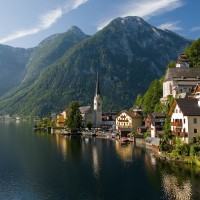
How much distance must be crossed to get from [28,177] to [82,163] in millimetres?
16750

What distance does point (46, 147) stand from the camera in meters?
110

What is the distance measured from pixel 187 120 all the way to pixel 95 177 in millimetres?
27271

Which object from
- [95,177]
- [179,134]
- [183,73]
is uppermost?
[183,73]

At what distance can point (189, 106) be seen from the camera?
8094 cm

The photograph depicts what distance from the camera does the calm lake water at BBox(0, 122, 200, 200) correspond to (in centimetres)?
5397

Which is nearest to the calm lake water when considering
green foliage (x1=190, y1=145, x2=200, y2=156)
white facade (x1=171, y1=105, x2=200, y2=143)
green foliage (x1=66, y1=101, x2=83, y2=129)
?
green foliage (x1=190, y1=145, x2=200, y2=156)

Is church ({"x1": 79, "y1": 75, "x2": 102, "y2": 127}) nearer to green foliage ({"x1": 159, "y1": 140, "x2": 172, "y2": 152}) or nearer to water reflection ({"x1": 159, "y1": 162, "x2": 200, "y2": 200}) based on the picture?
green foliage ({"x1": 159, "y1": 140, "x2": 172, "y2": 152})

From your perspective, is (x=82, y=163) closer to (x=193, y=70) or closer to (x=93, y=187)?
(x=93, y=187)

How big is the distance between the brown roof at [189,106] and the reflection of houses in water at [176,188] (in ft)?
67.8

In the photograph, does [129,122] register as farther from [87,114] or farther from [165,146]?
[165,146]

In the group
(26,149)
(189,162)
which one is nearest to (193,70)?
(189,162)

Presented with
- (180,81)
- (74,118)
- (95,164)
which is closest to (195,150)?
(95,164)

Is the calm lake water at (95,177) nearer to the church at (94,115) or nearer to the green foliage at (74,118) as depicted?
the green foliage at (74,118)

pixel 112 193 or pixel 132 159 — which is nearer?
pixel 112 193
